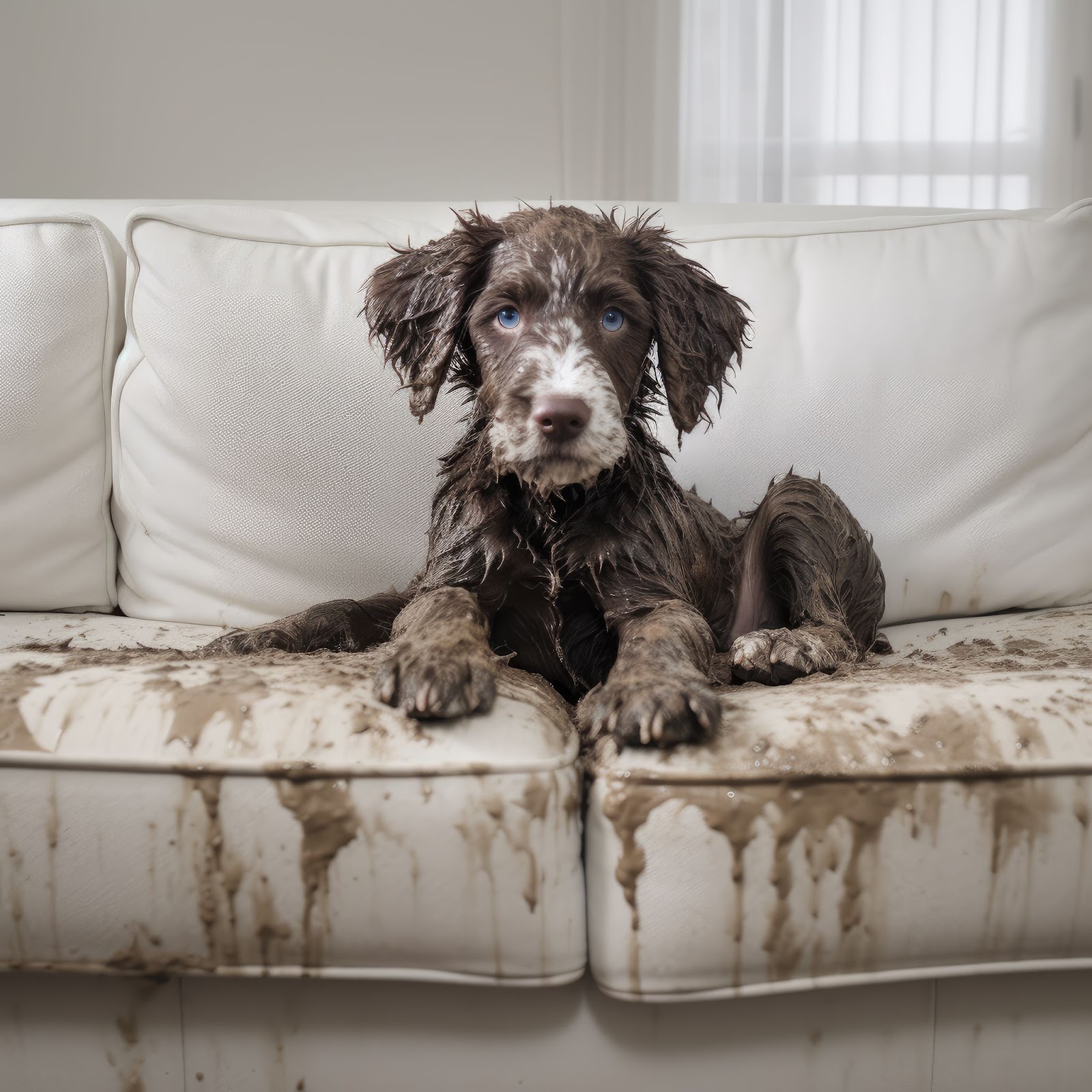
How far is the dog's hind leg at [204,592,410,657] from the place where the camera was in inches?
79.0

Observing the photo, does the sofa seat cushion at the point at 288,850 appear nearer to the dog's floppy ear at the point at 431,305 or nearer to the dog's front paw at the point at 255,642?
the dog's front paw at the point at 255,642

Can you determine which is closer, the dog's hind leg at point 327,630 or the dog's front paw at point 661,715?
the dog's front paw at point 661,715

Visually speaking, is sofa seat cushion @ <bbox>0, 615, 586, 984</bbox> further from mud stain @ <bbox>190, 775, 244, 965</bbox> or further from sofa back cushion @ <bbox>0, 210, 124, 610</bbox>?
sofa back cushion @ <bbox>0, 210, 124, 610</bbox>

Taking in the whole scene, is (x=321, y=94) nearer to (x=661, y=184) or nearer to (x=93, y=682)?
(x=661, y=184)

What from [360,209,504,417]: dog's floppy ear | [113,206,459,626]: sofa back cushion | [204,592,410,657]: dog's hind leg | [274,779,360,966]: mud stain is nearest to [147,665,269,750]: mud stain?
[274,779,360,966]: mud stain

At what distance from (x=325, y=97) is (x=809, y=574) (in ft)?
12.8

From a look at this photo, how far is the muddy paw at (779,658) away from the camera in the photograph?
5.94 ft

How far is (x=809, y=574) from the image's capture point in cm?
210

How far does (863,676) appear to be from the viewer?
1.66 m

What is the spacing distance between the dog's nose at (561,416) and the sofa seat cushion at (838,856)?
0.52m

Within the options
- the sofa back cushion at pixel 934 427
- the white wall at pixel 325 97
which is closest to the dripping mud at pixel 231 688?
the sofa back cushion at pixel 934 427

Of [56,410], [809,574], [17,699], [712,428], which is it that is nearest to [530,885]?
[17,699]

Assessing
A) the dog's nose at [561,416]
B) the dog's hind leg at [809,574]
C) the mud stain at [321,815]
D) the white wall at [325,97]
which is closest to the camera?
the mud stain at [321,815]

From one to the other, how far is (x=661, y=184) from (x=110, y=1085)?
4514mm
